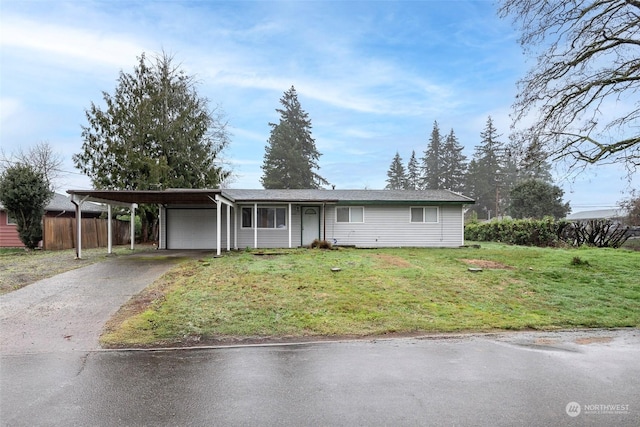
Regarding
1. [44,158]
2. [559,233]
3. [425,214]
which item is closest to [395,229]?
[425,214]

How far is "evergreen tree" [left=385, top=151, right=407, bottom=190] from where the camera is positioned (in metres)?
59.7

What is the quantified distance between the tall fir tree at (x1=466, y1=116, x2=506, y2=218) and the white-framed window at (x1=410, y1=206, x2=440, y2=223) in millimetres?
39313

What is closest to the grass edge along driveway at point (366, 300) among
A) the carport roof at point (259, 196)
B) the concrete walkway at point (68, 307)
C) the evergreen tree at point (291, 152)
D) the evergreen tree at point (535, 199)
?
the concrete walkway at point (68, 307)

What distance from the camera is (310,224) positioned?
1856 centimetres

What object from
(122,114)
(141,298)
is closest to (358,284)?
(141,298)

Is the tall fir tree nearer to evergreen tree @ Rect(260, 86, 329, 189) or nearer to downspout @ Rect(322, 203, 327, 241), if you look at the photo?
evergreen tree @ Rect(260, 86, 329, 189)

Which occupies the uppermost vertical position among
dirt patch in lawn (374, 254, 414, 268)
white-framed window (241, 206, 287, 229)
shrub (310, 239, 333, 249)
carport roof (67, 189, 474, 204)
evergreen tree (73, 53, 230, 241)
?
evergreen tree (73, 53, 230, 241)

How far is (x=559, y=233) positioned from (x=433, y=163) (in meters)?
37.9

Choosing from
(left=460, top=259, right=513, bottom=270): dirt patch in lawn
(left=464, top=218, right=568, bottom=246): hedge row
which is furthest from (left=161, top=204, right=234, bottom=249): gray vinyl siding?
(left=464, top=218, right=568, bottom=246): hedge row

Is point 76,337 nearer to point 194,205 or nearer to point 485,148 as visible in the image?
point 194,205

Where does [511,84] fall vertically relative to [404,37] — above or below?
below

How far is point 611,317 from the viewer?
7.04 metres

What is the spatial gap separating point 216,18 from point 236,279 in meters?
8.50

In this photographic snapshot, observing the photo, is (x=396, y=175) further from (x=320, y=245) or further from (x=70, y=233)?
(x=70, y=233)
